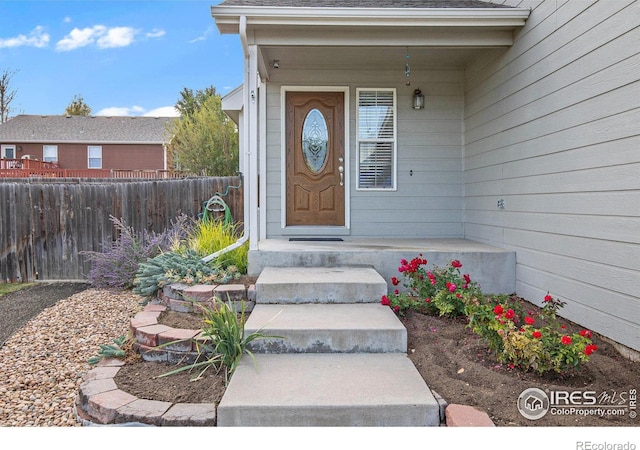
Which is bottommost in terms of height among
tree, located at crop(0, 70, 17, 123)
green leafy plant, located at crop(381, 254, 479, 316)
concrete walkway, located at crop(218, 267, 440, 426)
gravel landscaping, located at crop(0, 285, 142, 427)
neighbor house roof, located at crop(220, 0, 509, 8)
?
gravel landscaping, located at crop(0, 285, 142, 427)

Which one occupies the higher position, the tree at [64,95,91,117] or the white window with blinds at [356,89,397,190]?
the tree at [64,95,91,117]

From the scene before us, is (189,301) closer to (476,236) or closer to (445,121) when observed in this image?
(476,236)

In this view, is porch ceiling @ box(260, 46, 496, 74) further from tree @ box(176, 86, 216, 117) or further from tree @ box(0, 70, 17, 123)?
tree @ box(0, 70, 17, 123)

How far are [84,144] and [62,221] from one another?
55.6 ft

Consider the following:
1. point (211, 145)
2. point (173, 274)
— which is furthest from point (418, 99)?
point (211, 145)

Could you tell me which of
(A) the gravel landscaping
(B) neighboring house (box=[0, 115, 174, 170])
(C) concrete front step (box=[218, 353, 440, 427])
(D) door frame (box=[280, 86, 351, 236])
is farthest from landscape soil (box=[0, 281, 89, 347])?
(B) neighboring house (box=[0, 115, 174, 170])

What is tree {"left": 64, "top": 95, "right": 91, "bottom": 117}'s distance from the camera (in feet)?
95.1

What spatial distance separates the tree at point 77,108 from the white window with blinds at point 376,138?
29.1 meters

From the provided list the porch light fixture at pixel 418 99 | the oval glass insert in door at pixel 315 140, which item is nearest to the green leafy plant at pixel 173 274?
the oval glass insert in door at pixel 315 140

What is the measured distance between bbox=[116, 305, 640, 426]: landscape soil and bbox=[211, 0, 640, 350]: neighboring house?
0.42 meters

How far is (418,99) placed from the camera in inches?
223

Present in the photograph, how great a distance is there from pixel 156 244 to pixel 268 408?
151 inches

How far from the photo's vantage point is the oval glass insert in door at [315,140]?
228 inches
